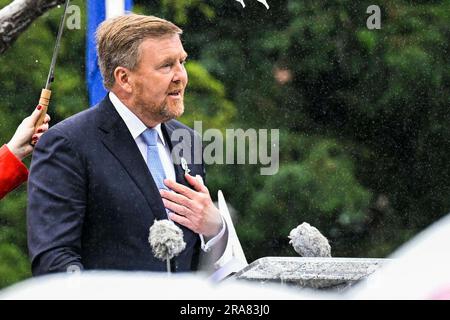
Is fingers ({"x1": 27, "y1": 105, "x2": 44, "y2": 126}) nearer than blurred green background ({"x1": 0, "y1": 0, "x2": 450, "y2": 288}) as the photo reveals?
Yes

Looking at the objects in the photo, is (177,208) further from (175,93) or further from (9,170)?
(9,170)

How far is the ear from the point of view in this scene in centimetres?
298

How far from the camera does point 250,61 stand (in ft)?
17.7

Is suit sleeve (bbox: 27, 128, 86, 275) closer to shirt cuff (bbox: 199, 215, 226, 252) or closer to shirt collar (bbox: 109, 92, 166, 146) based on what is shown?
shirt collar (bbox: 109, 92, 166, 146)

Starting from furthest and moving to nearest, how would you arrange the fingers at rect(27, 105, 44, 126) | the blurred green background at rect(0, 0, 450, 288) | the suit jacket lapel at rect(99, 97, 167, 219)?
1. the blurred green background at rect(0, 0, 450, 288)
2. the fingers at rect(27, 105, 44, 126)
3. the suit jacket lapel at rect(99, 97, 167, 219)

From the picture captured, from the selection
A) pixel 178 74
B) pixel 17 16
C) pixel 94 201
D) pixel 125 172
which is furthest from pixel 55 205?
pixel 17 16

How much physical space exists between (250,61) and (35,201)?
108 inches

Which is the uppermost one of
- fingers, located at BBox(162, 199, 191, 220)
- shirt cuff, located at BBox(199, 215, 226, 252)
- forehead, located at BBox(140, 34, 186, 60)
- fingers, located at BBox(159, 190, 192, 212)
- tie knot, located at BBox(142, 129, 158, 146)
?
forehead, located at BBox(140, 34, 186, 60)

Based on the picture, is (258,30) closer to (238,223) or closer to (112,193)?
(238,223)

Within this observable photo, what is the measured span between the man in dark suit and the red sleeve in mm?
194

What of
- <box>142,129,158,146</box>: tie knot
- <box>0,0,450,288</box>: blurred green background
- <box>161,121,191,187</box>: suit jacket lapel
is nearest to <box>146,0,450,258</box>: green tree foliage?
<box>0,0,450,288</box>: blurred green background

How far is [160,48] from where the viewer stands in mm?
2959

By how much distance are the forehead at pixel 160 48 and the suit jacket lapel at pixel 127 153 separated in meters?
0.16

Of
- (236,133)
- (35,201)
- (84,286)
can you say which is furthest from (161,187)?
(236,133)
